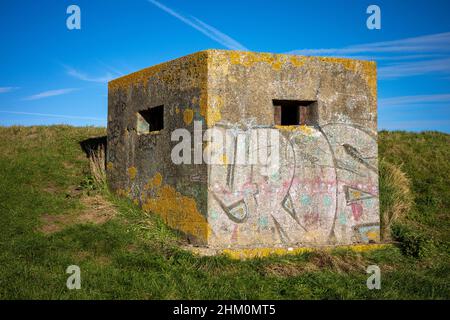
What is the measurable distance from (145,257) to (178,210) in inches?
37.7

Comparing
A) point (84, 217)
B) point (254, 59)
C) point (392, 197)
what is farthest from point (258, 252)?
point (392, 197)

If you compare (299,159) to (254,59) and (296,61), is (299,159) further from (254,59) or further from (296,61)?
(254,59)

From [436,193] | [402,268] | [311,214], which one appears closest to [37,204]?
[311,214]

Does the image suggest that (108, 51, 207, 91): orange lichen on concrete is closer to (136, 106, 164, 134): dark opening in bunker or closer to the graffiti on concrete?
(136, 106, 164, 134): dark opening in bunker

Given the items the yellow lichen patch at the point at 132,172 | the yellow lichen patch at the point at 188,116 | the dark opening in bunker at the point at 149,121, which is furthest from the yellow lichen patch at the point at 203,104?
the yellow lichen patch at the point at 132,172

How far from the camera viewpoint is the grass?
190 inches

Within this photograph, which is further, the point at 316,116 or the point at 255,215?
the point at 316,116

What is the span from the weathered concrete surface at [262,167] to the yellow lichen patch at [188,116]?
0.07 ft

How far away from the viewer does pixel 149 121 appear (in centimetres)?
773

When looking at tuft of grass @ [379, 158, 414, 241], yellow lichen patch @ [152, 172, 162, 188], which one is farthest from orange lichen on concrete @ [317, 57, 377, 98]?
yellow lichen patch @ [152, 172, 162, 188]

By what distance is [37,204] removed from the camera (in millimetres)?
7699

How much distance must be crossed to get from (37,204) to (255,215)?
3919mm

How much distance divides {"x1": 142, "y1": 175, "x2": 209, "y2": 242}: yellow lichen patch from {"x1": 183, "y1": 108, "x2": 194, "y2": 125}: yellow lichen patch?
1008 millimetres

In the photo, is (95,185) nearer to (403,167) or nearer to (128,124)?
(128,124)
